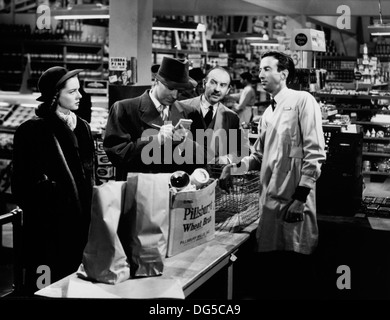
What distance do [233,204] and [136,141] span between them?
2.11 feet

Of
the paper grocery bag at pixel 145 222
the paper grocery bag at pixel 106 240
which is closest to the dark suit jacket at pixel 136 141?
the paper grocery bag at pixel 145 222

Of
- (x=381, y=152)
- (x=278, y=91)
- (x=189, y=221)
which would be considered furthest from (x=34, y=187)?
(x=381, y=152)

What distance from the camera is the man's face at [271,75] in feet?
11.0

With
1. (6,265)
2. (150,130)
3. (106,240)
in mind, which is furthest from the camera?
(6,265)

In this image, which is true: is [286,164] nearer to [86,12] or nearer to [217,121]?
[217,121]

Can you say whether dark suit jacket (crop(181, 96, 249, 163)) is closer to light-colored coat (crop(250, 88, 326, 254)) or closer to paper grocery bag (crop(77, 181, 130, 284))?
light-colored coat (crop(250, 88, 326, 254))

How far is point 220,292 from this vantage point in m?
3.04

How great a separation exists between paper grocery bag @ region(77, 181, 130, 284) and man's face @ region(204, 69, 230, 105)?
1.89 meters

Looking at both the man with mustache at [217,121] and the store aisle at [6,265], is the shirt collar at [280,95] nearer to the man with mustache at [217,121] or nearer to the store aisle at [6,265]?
the man with mustache at [217,121]

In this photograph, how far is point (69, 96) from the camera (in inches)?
126

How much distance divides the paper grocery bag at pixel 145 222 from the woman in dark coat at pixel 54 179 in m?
0.90

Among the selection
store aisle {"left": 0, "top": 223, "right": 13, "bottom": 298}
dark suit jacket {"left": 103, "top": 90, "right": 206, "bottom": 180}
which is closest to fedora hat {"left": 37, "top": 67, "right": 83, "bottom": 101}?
dark suit jacket {"left": 103, "top": 90, "right": 206, "bottom": 180}

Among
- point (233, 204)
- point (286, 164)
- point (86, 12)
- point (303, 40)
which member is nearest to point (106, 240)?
point (233, 204)

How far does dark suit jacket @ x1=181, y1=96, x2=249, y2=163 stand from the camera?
12.5 ft
